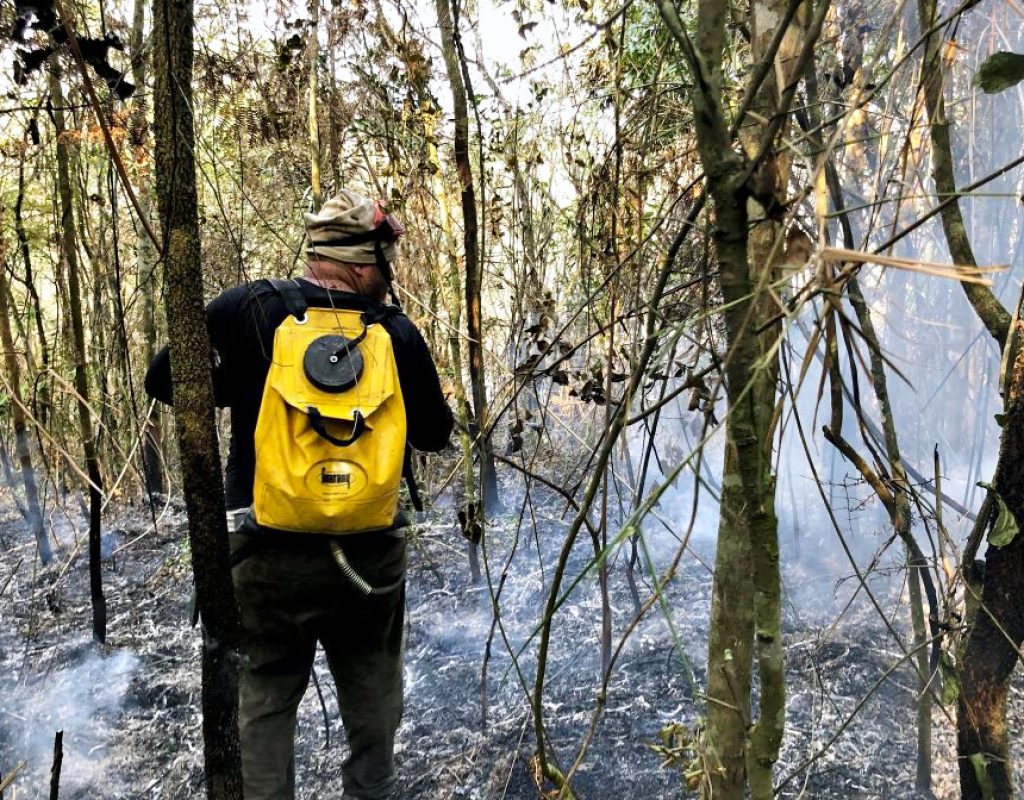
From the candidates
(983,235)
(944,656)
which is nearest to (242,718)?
→ (944,656)

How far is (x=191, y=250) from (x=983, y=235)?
29.8ft

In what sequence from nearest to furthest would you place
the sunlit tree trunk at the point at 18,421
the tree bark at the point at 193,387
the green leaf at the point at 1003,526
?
the tree bark at the point at 193,387 < the green leaf at the point at 1003,526 < the sunlit tree trunk at the point at 18,421

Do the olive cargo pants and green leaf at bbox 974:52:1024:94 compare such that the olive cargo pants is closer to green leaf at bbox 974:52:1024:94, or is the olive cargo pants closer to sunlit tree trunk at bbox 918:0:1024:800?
sunlit tree trunk at bbox 918:0:1024:800

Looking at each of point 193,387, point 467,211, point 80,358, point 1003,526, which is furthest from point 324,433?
point 80,358

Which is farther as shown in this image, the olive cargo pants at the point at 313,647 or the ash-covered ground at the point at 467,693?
the ash-covered ground at the point at 467,693

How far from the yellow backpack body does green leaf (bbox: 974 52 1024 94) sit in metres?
1.46

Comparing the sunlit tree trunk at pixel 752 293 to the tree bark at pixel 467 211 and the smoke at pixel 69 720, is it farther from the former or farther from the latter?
the smoke at pixel 69 720

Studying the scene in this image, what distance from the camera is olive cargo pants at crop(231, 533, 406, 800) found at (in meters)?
2.09

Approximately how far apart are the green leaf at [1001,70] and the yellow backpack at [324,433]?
1.44 metres

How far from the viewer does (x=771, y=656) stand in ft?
3.03

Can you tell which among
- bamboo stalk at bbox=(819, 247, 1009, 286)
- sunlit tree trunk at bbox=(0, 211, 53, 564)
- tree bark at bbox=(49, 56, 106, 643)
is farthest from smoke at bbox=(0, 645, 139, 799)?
bamboo stalk at bbox=(819, 247, 1009, 286)

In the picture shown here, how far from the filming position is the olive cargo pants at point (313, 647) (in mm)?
2094

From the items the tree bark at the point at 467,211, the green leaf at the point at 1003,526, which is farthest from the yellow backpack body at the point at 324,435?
the green leaf at the point at 1003,526

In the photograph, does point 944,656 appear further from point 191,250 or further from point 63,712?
point 63,712
